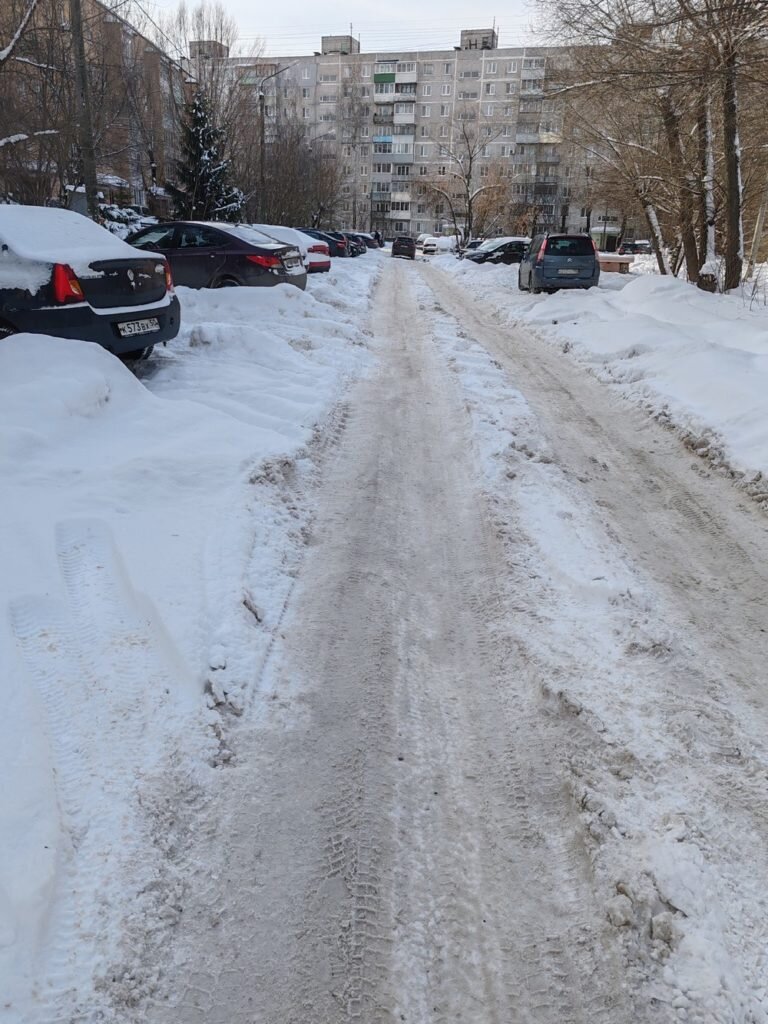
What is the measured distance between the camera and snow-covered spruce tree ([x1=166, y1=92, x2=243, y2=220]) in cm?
2659

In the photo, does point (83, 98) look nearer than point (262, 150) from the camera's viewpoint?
Yes

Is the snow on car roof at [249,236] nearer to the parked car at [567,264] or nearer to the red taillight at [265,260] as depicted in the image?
the red taillight at [265,260]

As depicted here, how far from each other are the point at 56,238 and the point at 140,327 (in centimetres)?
107

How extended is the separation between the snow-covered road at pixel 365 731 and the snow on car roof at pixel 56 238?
45.3 inches

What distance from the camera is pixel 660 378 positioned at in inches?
328

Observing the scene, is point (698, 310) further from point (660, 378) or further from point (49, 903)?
point (49, 903)

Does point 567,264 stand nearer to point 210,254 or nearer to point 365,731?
point 210,254

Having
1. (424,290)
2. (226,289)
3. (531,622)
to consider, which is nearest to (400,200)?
(424,290)

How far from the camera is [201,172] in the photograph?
1052 inches

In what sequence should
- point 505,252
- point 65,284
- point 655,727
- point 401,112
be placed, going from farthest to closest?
point 401,112
point 505,252
point 65,284
point 655,727

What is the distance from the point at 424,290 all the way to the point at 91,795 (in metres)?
21.5

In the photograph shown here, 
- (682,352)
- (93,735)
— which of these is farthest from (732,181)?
(93,735)

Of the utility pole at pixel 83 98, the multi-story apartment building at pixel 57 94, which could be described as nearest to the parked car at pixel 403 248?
the multi-story apartment building at pixel 57 94

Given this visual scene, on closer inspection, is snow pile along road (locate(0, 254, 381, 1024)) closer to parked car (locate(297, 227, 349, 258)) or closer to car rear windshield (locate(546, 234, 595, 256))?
car rear windshield (locate(546, 234, 595, 256))
